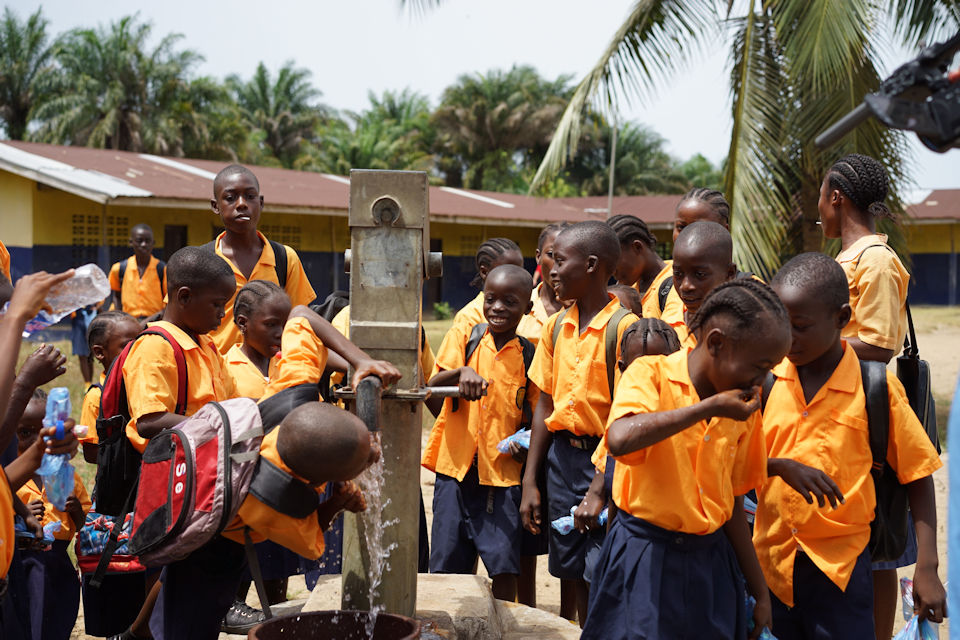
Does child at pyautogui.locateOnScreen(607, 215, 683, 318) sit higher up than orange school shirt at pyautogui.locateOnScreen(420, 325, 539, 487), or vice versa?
child at pyautogui.locateOnScreen(607, 215, 683, 318)

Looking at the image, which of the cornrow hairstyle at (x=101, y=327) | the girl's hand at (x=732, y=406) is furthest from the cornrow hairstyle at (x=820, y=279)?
the cornrow hairstyle at (x=101, y=327)

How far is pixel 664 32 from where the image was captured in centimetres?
853

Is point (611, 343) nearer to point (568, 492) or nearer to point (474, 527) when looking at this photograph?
point (568, 492)

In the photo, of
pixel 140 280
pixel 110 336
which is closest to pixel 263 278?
pixel 110 336

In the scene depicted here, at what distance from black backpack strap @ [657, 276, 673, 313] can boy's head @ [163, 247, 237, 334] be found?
1.76m

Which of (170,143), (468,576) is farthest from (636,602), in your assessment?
(170,143)

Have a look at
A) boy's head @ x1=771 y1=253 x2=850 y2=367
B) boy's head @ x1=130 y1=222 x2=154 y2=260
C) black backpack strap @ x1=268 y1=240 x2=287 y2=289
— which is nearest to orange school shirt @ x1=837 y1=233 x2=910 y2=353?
boy's head @ x1=771 y1=253 x2=850 y2=367

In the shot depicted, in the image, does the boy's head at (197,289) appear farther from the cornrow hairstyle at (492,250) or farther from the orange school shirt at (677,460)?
the cornrow hairstyle at (492,250)

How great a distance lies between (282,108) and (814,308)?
1429 inches

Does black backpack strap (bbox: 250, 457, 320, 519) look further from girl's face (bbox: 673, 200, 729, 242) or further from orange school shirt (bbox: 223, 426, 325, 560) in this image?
girl's face (bbox: 673, 200, 729, 242)

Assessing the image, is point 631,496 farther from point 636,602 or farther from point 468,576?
point 468,576

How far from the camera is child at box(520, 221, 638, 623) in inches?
129

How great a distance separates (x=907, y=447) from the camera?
8.13ft

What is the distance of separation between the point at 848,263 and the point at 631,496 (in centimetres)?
134
